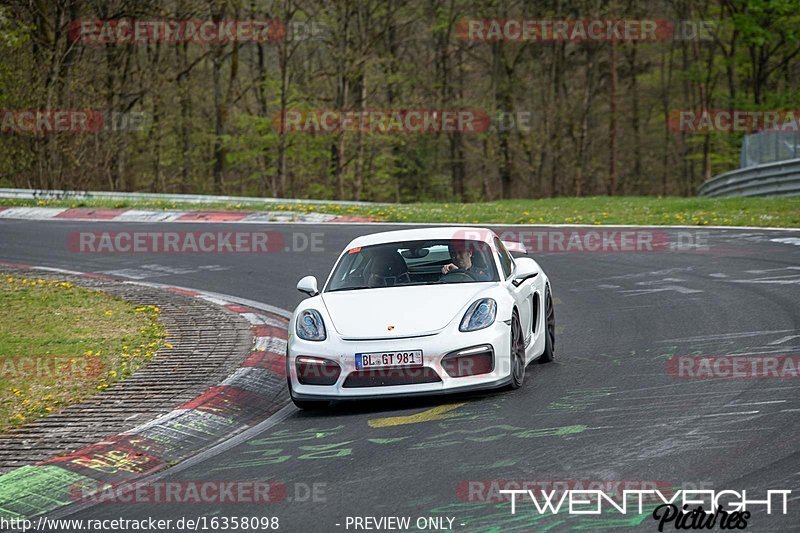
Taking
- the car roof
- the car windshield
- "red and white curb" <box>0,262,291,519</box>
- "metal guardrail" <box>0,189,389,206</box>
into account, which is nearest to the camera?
"red and white curb" <box>0,262,291,519</box>

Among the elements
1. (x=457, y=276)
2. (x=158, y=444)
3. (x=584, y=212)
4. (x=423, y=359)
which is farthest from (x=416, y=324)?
(x=584, y=212)

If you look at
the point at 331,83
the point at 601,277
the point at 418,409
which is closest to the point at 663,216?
the point at 601,277

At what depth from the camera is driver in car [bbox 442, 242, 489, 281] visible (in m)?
8.78

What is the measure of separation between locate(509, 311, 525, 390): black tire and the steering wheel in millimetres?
598

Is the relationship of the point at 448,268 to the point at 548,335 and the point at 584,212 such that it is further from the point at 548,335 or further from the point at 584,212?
the point at 584,212

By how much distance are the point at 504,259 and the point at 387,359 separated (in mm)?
2127

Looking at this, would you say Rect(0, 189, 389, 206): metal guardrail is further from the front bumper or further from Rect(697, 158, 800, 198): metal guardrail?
the front bumper

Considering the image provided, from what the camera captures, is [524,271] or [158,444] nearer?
[158,444]

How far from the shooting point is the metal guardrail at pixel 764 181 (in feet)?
84.0

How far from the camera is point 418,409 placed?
7.60 m

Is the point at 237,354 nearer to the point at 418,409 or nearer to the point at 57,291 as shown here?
the point at 418,409

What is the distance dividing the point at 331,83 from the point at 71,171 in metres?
21.1

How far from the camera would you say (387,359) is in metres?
7.56

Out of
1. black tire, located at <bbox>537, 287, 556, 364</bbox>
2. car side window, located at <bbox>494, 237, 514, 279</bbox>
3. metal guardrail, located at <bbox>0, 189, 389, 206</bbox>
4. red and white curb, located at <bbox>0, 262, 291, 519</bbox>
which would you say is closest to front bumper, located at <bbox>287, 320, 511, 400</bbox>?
red and white curb, located at <bbox>0, 262, 291, 519</bbox>
